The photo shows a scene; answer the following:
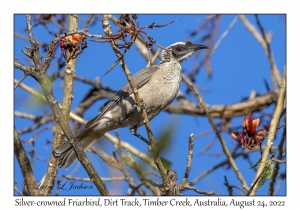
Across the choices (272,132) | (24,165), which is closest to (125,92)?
(24,165)

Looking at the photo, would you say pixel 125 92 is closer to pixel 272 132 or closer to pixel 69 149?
pixel 69 149

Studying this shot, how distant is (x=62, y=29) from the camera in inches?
240

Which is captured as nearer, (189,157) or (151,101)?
(189,157)

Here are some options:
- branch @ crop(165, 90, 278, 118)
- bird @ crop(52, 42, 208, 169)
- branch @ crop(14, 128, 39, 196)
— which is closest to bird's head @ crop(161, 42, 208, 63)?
bird @ crop(52, 42, 208, 169)

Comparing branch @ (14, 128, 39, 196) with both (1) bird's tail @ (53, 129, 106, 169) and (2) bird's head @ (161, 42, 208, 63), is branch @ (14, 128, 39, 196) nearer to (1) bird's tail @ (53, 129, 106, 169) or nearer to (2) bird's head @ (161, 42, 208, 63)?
(1) bird's tail @ (53, 129, 106, 169)

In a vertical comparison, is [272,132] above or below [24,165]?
above

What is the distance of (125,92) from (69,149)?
1.08m

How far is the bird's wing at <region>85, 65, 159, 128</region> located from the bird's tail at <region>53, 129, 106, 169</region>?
143 millimetres

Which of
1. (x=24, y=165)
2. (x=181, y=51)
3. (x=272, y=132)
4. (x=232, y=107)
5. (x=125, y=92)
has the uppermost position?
(x=181, y=51)

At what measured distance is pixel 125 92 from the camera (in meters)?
6.28
